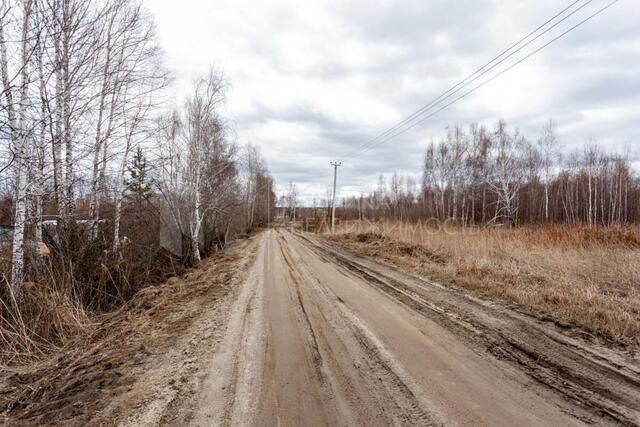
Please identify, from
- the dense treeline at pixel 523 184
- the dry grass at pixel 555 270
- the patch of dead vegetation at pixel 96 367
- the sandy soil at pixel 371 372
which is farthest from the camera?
the dense treeline at pixel 523 184

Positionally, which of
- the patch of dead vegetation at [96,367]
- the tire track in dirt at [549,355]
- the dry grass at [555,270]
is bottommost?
the patch of dead vegetation at [96,367]

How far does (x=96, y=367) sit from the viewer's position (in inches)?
141

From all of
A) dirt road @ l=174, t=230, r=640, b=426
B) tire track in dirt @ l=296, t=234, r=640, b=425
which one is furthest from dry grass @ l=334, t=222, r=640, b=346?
dirt road @ l=174, t=230, r=640, b=426

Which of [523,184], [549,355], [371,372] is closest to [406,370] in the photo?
[371,372]

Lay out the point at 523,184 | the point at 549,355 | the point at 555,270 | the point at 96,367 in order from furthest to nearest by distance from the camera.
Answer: the point at 523,184
the point at 555,270
the point at 549,355
the point at 96,367

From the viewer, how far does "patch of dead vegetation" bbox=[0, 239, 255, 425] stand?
2820 millimetres

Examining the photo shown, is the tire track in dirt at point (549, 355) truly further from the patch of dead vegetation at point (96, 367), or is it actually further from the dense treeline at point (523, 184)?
the dense treeline at point (523, 184)

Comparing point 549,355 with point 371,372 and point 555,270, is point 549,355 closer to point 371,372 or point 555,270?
point 371,372

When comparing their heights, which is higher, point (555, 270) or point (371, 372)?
point (555, 270)

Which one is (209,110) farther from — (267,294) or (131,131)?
(267,294)

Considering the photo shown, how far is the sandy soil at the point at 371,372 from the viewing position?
2674mm

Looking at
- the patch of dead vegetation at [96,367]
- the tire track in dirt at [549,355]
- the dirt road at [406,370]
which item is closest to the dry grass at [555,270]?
the tire track in dirt at [549,355]

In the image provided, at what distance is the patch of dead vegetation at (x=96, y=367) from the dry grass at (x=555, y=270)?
228 inches

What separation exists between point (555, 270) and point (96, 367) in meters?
9.79
